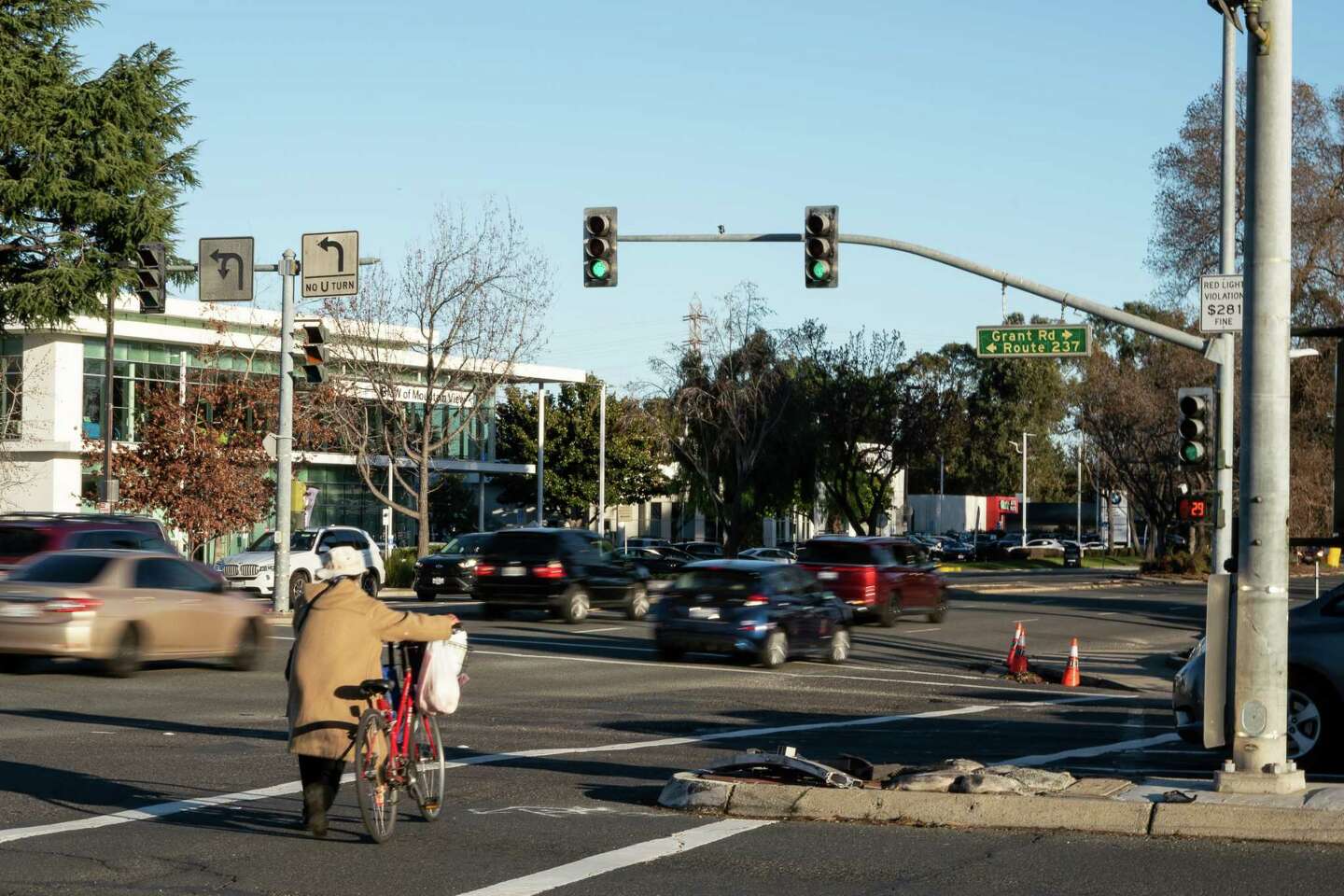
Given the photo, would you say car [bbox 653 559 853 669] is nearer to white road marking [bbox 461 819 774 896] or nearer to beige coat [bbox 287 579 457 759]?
white road marking [bbox 461 819 774 896]

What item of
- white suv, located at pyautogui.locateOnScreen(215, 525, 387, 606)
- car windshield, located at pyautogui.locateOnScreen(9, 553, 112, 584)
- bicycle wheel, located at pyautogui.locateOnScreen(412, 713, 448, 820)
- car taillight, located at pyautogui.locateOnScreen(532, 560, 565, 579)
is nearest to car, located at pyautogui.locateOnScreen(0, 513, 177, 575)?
car windshield, located at pyautogui.locateOnScreen(9, 553, 112, 584)

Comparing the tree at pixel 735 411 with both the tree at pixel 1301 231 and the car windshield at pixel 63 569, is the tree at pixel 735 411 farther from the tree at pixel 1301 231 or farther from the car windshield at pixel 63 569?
the car windshield at pixel 63 569

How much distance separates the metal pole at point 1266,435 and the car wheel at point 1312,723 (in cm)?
277

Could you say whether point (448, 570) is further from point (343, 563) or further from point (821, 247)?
point (343, 563)

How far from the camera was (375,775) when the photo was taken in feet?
31.2

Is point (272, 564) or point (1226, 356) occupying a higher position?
point (1226, 356)

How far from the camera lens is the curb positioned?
9.84 m

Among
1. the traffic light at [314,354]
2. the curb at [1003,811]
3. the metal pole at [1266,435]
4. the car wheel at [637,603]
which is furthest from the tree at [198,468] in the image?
the metal pole at [1266,435]

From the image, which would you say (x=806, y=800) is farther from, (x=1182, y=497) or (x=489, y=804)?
(x=1182, y=497)

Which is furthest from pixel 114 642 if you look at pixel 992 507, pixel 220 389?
pixel 992 507

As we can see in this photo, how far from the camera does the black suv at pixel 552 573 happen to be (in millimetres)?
32281

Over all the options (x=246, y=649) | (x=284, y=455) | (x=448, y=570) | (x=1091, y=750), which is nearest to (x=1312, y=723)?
(x=1091, y=750)

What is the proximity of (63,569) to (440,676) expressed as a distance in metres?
12.2

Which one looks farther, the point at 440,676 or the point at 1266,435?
the point at 1266,435
